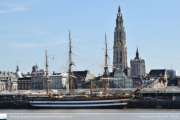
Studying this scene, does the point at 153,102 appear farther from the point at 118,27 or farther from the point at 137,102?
the point at 118,27

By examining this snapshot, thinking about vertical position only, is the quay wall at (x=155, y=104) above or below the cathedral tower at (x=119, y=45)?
below

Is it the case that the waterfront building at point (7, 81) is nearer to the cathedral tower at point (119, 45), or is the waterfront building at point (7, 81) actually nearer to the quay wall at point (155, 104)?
the cathedral tower at point (119, 45)

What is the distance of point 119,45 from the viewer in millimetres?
174375

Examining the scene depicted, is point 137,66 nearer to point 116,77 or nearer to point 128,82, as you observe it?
point 128,82

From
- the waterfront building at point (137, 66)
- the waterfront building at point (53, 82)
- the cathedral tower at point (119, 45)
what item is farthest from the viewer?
the waterfront building at point (137, 66)

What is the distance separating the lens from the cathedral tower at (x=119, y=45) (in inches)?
6821

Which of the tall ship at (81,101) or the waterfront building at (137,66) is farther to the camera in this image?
the waterfront building at (137,66)

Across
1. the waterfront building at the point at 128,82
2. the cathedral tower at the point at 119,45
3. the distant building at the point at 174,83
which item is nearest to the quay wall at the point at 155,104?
the waterfront building at the point at 128,82

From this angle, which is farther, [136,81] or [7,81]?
[136,81]

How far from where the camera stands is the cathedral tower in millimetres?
173250

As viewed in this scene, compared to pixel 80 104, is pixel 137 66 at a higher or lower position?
higher

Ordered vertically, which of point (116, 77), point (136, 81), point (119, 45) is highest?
point (119, 45)

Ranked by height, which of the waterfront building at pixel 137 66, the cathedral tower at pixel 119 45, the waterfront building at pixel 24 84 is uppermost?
the cathedral tower at pixel 119 45

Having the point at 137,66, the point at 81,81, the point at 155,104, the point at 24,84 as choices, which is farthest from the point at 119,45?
the point at 155,104
